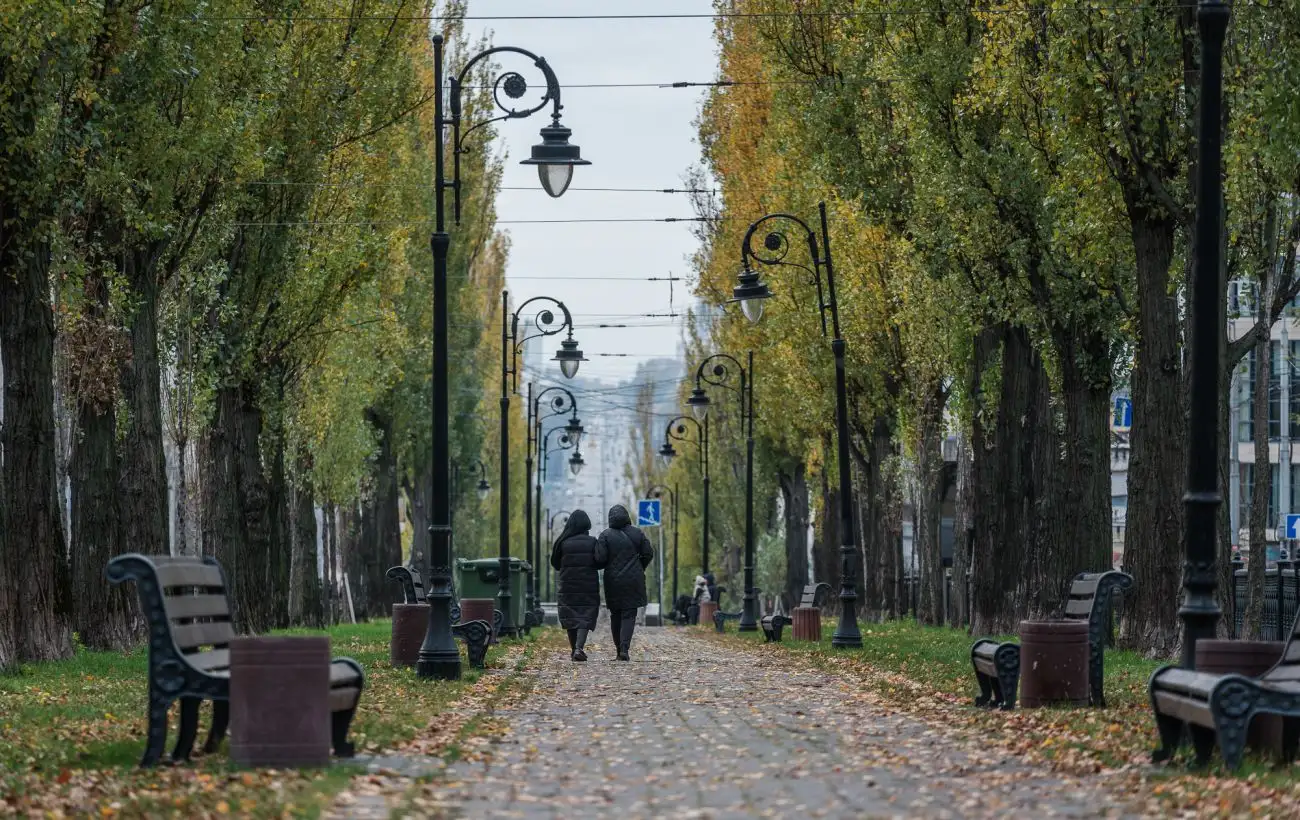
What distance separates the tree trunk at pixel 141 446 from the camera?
2625cm

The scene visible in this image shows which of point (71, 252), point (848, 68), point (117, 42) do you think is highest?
point (848, 68)

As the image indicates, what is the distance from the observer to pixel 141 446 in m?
26.4

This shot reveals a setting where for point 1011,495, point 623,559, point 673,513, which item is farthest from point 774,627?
point 673,513

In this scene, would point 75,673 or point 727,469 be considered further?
point 727,469

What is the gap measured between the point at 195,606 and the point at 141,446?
15.5 metres

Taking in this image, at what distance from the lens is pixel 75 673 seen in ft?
66.3

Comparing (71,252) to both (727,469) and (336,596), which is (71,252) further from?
(727,469)

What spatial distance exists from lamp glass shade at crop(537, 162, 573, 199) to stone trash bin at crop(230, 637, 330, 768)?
497 inches

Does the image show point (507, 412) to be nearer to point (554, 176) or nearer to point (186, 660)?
point (554, 176)

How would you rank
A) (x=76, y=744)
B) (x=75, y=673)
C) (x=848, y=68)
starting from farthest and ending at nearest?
1. (x=848, y=68)
2. (x=75, y=673)
3. (x=76, y=744)

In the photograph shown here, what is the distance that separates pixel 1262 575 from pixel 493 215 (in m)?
32.6

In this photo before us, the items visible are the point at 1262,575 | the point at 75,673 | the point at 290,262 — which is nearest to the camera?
the point at 75,673

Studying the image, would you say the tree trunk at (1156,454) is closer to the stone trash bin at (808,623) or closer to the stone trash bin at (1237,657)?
the stone trash bin at (1237,657)

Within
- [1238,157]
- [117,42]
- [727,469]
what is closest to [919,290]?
[1238,157]
